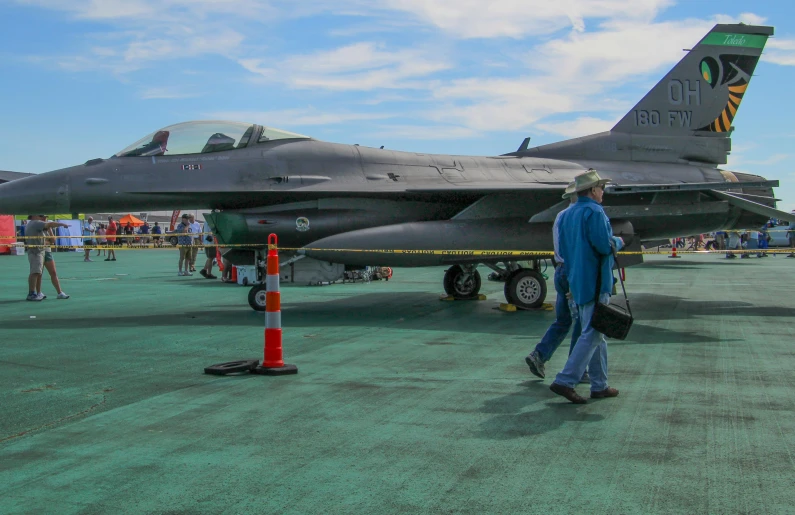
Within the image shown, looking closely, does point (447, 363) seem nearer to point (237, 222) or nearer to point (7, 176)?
point (237, 222)

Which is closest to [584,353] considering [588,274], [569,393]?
[569,393]

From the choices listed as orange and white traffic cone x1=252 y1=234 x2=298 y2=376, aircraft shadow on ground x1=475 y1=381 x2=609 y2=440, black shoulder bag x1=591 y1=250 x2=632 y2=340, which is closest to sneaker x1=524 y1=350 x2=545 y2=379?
aircraft shadow on ground x1=475 y1=381 x2=609 y2=440

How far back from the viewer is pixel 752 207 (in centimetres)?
1261

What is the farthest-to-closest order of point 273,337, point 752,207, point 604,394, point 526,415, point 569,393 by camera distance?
point 752,207, point 273,337, point 604,394, point 569,393, point 526,415

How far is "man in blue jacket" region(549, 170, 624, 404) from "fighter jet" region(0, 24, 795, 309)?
581cm

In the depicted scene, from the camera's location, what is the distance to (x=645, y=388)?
628cm

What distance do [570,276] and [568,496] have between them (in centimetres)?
253

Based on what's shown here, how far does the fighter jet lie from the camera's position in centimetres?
Answer: 1142

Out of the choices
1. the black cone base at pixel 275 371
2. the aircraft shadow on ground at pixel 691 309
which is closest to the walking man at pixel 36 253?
the black cone base at pixel 275 371

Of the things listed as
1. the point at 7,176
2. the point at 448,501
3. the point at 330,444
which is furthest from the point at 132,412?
the point at 7,176

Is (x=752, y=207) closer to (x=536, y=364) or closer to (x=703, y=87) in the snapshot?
(x=703, y=87)

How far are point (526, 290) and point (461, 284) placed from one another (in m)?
1.77

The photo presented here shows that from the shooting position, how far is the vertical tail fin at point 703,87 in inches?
569

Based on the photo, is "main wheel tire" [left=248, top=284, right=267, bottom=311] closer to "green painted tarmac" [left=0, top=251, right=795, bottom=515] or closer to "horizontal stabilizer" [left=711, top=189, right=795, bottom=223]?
"green painted tarmac" [left=0, top=251, right=795, bottom=515]
